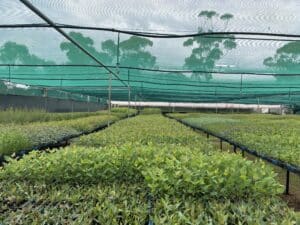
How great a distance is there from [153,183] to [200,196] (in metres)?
0.31

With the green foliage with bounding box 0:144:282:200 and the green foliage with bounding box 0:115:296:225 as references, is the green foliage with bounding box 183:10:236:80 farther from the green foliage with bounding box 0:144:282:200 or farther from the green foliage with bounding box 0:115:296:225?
the green foliage with bounding box 0:115:296:225

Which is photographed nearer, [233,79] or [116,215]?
[116,215]

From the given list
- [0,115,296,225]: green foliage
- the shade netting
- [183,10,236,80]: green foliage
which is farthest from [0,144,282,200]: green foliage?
[183,10,236,80]: green foliage

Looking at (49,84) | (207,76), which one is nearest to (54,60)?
(49,84)

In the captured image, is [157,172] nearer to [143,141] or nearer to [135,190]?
[135,190]

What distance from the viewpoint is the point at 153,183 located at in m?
2.44

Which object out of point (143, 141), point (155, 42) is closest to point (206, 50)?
point (155, 42)

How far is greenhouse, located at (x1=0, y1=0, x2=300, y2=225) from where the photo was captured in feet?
7.23

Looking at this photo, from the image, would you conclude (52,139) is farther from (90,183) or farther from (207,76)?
(207,76)

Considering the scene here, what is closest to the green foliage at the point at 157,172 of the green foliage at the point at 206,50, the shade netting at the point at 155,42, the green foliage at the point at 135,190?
the green foliage at the point at 135,190

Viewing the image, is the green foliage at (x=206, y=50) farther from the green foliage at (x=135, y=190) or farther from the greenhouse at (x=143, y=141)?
the green foliage at (x=135, y=190)

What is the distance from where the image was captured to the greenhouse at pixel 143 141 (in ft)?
7.23

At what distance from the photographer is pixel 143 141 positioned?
5262 millimetres

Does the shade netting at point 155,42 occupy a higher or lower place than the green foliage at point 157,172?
higher
